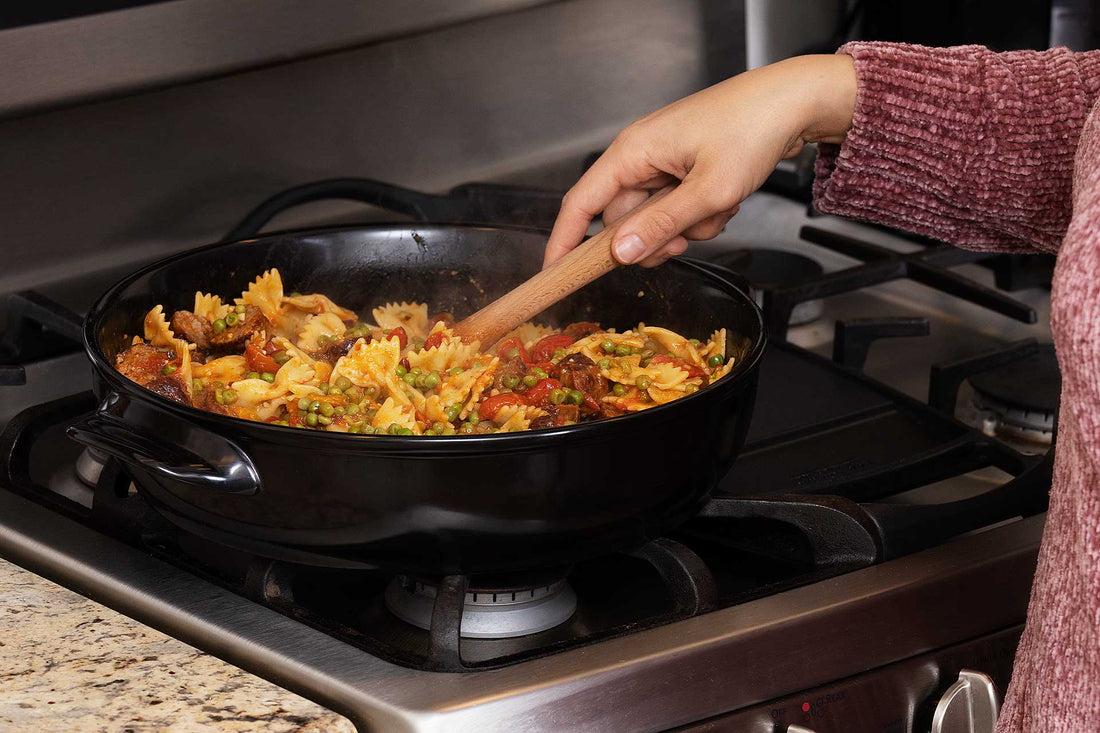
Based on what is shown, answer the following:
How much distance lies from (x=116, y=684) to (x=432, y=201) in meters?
0.87

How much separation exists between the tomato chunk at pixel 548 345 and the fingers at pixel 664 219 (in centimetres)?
18

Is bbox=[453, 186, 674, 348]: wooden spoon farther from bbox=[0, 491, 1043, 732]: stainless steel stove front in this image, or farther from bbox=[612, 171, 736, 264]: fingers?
bbox=[0, 491, 1043, 732]: stainless steel stove front

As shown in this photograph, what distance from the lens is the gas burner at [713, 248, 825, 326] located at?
160cm

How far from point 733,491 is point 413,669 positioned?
0.42 metres

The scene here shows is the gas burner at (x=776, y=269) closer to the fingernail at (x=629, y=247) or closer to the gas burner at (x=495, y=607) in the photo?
the fingernail at (x=629, y=247)

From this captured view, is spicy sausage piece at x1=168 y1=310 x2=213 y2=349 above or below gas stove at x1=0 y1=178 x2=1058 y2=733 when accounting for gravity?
above

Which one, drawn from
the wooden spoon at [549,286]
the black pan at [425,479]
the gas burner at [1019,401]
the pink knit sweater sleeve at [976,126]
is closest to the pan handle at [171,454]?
the black pan at [425,479]

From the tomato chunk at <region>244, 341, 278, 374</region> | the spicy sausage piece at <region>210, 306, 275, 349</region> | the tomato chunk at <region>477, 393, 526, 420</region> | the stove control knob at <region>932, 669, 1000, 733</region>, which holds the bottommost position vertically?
the stove control knob at <region>932, 669, 1000, 733</region>

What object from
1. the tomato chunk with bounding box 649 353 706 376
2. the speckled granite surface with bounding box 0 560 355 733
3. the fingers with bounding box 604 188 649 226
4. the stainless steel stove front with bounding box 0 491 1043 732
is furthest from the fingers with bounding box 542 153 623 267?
the speckled granite surface with bounding box 0 560 355 733

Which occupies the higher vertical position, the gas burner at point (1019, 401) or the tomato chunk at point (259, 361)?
the tomato chunk at point (259, 361)

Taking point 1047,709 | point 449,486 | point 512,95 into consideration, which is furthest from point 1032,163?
point 512,95

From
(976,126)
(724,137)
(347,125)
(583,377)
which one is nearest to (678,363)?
(583,377)

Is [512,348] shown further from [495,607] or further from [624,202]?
[495,607]

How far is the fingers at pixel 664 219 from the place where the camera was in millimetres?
1011
